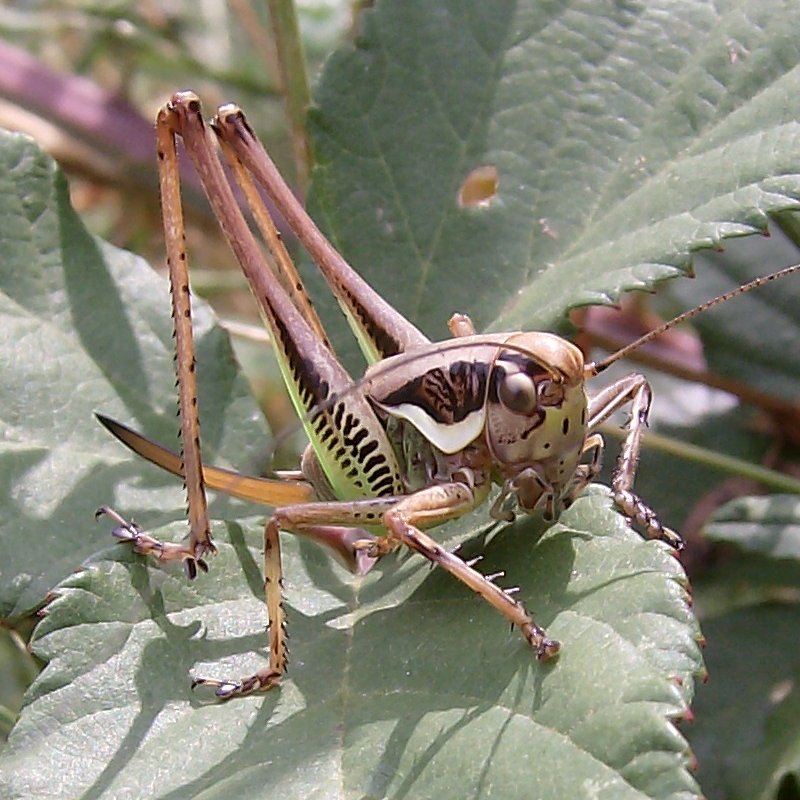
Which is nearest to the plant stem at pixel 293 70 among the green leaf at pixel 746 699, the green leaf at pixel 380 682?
the green leaf at pixel 380 682

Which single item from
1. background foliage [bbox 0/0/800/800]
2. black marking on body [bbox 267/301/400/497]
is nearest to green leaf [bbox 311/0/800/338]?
background foliage [bbox 0/0/800/800]

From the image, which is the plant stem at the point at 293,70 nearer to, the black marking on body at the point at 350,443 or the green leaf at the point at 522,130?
the green leaf at the point at 522,130

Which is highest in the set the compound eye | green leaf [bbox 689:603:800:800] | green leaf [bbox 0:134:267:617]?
the compound eye

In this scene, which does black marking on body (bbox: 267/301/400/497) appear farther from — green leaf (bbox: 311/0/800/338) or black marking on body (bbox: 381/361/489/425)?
green leaf (bbox: 311/0/800/338)

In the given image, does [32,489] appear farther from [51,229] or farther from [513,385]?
[513,385]

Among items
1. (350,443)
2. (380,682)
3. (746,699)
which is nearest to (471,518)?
(350,443)
